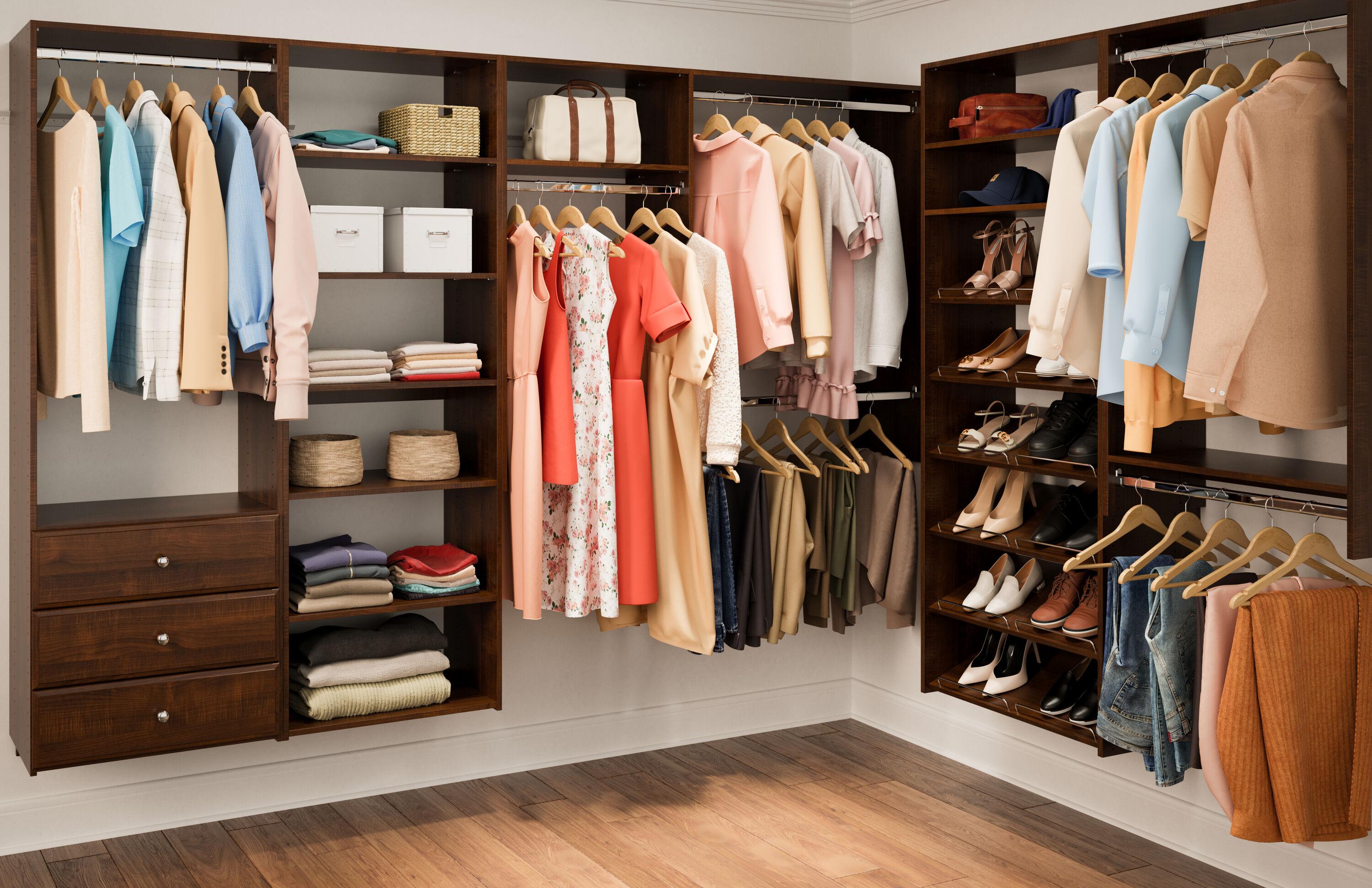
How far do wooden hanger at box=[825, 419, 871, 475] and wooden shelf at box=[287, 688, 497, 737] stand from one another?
1447 mm

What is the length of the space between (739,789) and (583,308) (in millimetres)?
1628

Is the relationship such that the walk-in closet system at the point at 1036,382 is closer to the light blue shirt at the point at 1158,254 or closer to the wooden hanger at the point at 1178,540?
the wooden hanger at the point at 1178,540

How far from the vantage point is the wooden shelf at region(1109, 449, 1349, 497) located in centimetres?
293

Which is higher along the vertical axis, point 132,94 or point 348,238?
point 132,94

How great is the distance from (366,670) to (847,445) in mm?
1782

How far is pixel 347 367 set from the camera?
3.52m

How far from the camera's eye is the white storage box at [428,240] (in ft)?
11.8

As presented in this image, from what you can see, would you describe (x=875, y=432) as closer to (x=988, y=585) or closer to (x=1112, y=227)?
(x=988, y=585)

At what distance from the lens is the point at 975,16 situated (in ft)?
13.9

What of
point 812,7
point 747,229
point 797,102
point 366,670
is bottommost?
point 366,670

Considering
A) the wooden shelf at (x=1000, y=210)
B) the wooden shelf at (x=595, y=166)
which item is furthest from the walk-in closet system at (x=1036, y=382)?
the wooden shelf at (x=595, y=166)

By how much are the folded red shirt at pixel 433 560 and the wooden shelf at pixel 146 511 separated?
45cm

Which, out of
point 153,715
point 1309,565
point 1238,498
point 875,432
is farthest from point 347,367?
point 1309,565

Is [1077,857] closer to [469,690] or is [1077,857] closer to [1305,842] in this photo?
[1305,842]
